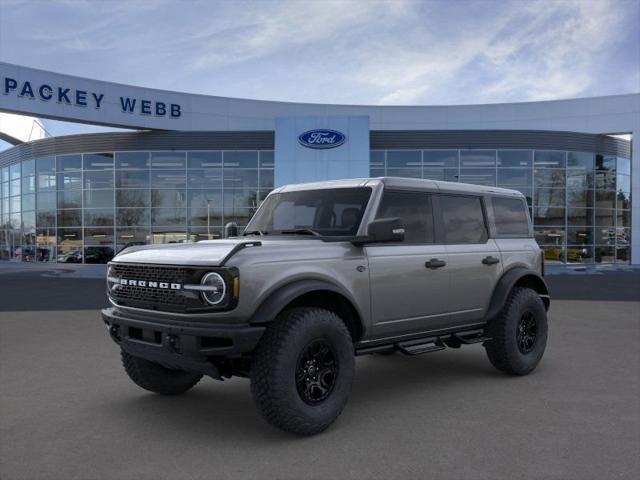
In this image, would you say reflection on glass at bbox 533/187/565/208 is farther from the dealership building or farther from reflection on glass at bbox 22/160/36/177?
reflection on glass at bbox 22/160/36/177

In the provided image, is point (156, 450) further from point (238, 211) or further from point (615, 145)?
point (615, 145)

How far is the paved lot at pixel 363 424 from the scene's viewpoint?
11.9 feet

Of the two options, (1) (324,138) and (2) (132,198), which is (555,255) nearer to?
(1) (324,138)

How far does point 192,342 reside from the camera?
3922mm

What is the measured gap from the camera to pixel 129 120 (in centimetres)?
2628

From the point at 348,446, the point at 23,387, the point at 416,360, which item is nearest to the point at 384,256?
the point at 348,446

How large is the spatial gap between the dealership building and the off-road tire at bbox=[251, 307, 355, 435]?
20233 mm

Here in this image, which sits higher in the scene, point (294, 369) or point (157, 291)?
point (157, 291)

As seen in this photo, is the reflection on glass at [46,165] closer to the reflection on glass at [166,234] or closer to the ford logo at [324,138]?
the reflection on glass at [166,234]

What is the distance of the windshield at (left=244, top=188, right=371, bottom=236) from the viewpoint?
16.5 ft

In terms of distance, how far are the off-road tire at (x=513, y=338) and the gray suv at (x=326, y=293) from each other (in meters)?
0.02

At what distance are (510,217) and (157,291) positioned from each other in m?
4.18

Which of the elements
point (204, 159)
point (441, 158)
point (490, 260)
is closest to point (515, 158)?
point (441, 158)

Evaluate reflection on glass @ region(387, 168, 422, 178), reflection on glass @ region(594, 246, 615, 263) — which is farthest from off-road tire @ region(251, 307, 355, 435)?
reflection on glass @ region(594, 246, 615, 263)
